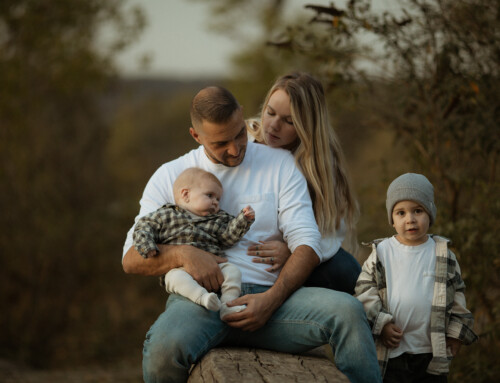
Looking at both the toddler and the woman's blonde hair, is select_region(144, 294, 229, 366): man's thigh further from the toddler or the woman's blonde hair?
the woman's blonde hair

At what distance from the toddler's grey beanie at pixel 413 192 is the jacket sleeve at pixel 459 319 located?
259 mm

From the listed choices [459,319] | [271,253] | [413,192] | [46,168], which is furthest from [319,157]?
[46,168]

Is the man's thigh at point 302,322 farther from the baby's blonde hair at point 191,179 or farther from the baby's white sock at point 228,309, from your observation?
the baby's blonde hair at point 191,179

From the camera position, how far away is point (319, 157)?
341cm

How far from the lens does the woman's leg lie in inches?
131

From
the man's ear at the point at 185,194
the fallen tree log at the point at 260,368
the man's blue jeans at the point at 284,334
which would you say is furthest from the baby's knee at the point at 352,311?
the man's ear at the point at 185,194

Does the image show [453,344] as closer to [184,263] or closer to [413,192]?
[413,192]

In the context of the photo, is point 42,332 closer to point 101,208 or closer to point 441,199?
point 101,208

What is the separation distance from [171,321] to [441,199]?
6.84ft

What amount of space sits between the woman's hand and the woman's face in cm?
65

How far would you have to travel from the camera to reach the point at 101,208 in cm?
1044

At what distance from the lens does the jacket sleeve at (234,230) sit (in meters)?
2.96

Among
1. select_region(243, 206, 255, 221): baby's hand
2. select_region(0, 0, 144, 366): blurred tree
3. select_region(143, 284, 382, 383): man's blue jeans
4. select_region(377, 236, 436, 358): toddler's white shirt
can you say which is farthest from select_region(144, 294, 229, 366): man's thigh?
select_region(0, 0, 144, 366): blurred tree

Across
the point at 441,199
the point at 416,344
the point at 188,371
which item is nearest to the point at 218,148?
the point at 188,371
